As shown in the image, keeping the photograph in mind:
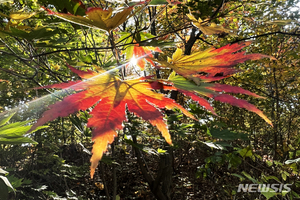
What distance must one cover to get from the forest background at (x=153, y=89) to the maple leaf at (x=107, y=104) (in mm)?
12

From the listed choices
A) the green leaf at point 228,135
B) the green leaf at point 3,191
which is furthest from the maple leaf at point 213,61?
the green leaf at point 228,135

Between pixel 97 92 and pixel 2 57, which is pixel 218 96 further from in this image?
pixel 2 57

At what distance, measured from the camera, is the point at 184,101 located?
12.4 feet

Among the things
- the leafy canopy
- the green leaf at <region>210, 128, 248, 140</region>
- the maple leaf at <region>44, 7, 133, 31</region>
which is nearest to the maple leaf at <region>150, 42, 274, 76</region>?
the leafy canopy

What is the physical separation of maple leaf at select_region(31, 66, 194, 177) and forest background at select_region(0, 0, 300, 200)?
0.04ft

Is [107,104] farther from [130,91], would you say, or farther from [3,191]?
[3,191]

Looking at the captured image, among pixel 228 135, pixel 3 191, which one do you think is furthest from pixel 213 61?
pixel 228 135

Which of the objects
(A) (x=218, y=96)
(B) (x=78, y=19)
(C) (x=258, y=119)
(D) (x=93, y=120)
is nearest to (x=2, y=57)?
(B) (x=78, y=19)

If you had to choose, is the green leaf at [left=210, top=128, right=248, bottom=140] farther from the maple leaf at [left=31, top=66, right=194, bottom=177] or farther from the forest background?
the maple leaf at [left=31, top=66, right=194, bottom=177]

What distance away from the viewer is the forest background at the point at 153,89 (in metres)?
0.55

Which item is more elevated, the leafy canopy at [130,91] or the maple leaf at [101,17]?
the maple leaf at [101,17]

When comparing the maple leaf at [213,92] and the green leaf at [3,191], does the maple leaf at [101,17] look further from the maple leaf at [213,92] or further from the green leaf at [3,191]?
the green leaf at [3,191]

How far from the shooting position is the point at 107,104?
0.40m

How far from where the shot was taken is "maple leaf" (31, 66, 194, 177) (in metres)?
0.34
